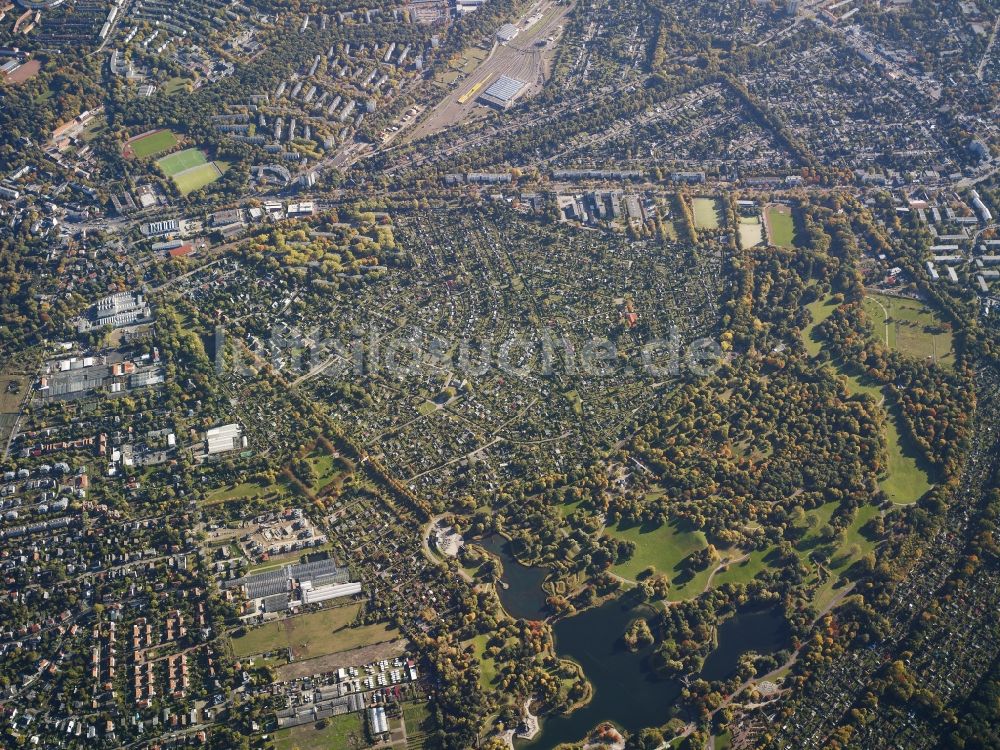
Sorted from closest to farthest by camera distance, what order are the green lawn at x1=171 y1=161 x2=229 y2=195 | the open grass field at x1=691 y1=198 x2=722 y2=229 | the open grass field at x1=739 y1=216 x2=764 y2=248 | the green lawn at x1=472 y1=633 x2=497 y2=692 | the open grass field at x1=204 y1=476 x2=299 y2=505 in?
the green lawn at x1=472 y1=633 x2=497 y2=692
the open grass field at x1=204 y1=476 x2=299 y2=505
the open grass field at x1=739 y1=216 x2=764 y2=248
the open grass field at x1=691 y1=198 x2=722 y2=229
the green lawn at x1=171 y1=161 x2=229 y2=195

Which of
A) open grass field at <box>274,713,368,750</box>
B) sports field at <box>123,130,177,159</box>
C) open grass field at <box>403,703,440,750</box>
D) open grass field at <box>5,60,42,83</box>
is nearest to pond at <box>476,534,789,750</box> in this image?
open grass field at <box>403,703,440,750</box>

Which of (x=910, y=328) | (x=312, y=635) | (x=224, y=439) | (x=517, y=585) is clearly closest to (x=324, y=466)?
(x=224, y=439)

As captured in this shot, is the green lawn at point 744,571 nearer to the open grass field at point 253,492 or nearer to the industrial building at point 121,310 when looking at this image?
the open grass field at point 253,492

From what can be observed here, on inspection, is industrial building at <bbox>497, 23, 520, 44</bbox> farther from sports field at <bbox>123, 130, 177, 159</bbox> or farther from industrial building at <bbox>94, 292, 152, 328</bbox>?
industrial building at <bbox>94, 292, 152, 328</bbox>

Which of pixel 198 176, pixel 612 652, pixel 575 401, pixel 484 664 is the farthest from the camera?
pixel 198 176

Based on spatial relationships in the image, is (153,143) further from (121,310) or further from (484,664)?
(484,664)

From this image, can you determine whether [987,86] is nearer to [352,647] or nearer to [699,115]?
[699,115]
